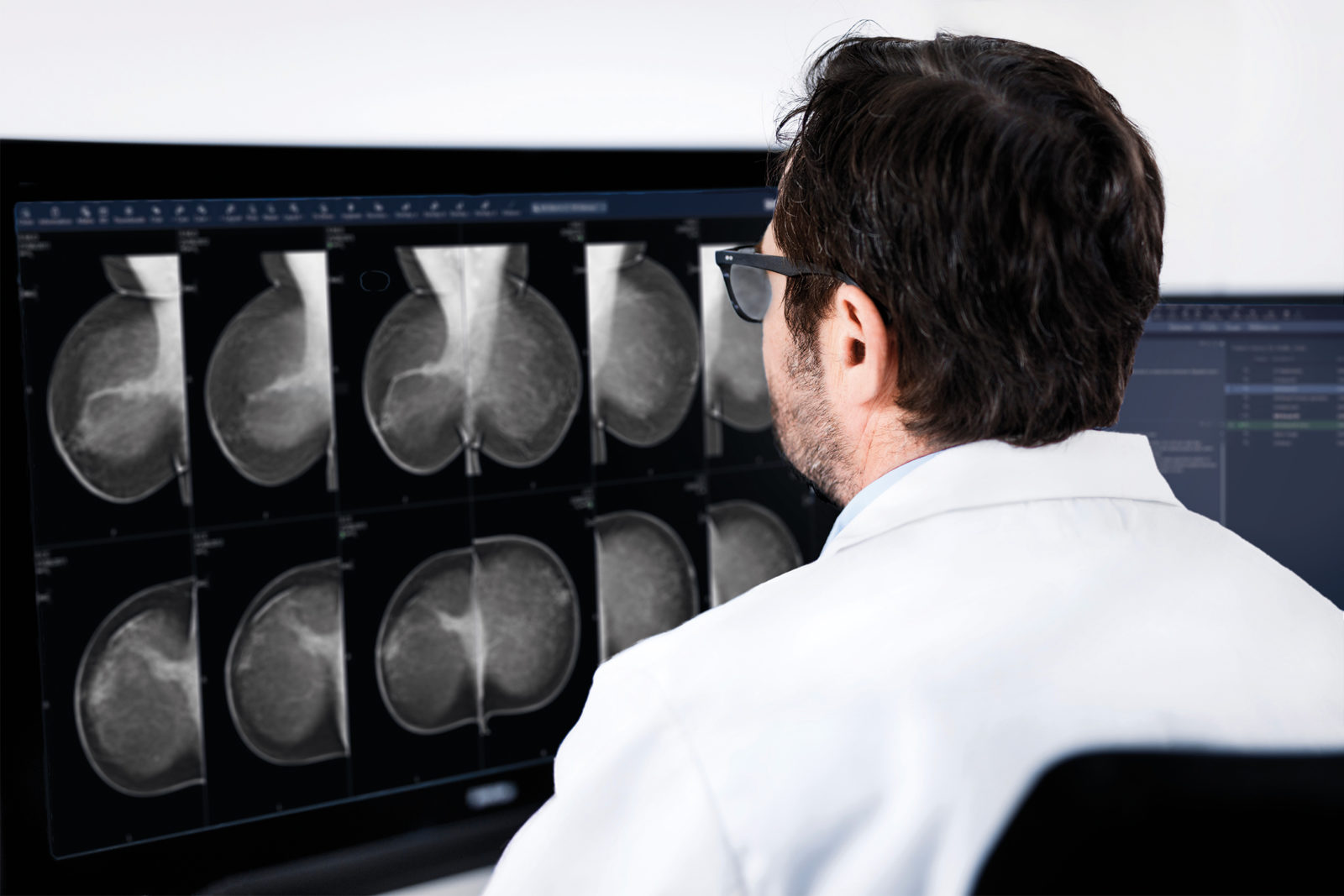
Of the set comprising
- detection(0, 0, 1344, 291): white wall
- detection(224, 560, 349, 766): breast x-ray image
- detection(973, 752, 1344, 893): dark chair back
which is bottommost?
detection(224, 560, 349, 766): breast x-ray image

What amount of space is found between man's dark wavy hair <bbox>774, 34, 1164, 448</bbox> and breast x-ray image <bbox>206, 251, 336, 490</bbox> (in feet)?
1.57

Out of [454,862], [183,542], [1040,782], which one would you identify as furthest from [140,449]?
[1040,782]

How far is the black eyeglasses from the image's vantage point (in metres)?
0.89

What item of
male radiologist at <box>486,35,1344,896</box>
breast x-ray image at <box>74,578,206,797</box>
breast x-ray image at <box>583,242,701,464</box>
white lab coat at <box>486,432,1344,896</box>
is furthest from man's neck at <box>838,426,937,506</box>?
breast x-ray image at <box>74,578,206,797</box>

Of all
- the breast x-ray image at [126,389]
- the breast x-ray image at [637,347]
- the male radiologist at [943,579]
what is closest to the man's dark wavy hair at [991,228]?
the male radiologist at [943,579]

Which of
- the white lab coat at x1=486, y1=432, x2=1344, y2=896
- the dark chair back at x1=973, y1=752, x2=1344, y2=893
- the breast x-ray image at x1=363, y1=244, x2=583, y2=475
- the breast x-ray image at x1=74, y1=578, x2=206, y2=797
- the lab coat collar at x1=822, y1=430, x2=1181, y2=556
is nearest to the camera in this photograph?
the dark chair back at x1=973, y1=752, x2=1344, y2=893

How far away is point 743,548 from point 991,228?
611mm

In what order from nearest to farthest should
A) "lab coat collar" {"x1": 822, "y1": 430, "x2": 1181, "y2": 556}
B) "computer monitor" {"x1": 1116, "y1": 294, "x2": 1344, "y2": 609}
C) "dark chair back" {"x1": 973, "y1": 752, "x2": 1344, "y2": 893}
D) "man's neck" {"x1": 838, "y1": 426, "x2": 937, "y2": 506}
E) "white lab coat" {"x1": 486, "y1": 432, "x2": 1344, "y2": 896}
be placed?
1. "dark chair back" {"x1": 973, "y1": 752, "x2": 1344, "y2": 893}
2. "white lab coat" {"x1": 486, "y1": 432, "x2": 1344, "y2": 896}
3. "lab coat collar" {"x1": 822, "y1": 430, "x2": 1181, "y2": 556}
4. "man's neck" {"x1": 838, "y1": 426, "x2": 937, "y2": 506}
5. "computer monitor" {"x1": 1116, "y1": 294, "x2": 1344, "y2": 609}

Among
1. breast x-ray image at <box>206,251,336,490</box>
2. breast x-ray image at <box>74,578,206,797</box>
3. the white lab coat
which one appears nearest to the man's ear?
the white lab coat

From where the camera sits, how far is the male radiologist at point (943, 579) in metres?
0.61

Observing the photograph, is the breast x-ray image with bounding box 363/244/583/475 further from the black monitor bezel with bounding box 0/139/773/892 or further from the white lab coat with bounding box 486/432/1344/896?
the white lab coat with bounding box 486/432/1344/896

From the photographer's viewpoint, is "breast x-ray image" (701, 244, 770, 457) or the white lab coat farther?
"breast x-ray image" (701, 244, 770, 457)

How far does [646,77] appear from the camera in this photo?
1.26 meters

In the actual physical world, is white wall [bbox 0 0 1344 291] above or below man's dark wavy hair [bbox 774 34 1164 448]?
above
